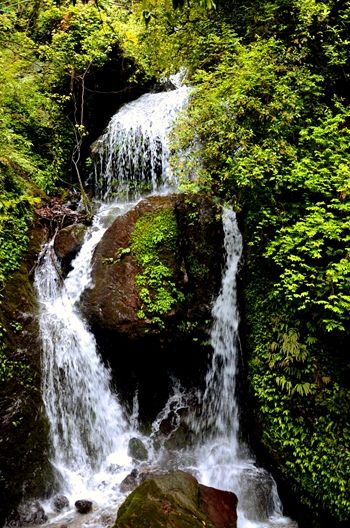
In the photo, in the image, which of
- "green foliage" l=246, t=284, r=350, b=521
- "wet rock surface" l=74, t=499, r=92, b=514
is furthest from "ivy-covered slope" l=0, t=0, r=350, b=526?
"wet rock surface" l=74, t=499, r=92, b=514

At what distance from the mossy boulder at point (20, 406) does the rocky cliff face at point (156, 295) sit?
1195mm

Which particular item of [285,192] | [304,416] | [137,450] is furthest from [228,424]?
[285,192]

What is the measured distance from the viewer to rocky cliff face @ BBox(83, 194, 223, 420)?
23.2 feet

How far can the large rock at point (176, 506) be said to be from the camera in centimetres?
429

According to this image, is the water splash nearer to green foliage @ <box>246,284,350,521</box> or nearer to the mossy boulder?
the mossy boulder

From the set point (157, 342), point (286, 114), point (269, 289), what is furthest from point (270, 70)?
point (157, 342)

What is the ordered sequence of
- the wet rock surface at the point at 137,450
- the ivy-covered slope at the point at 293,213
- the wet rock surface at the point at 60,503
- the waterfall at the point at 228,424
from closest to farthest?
the ivy-covered slope at the point at 293,213
the wet rock surface at the point at 60,503
the waterfall at the point at 228,424
the wet rock surface at the point at 137,450

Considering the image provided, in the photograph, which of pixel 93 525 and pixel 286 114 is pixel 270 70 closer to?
pixel 286 114

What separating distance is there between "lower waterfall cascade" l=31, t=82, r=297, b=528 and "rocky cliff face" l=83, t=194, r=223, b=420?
0.71ft

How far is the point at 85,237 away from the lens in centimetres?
A: 874

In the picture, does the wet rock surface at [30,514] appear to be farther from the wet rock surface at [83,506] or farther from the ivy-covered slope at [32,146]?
the wet rock surface at [83,506]

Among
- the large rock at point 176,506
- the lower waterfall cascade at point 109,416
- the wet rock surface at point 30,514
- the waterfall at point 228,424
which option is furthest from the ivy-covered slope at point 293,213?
the wet rock surface at point 30,514

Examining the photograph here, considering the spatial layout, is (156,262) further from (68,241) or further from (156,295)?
(68,241)

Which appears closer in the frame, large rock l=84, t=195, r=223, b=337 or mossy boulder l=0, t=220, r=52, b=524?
mossy boulder l=0, t=220, r=52, b=524
